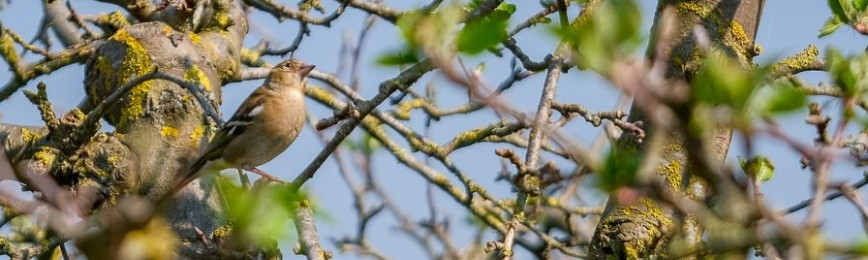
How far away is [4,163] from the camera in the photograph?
4.38 metres

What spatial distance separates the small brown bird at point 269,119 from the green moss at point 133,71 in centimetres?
79

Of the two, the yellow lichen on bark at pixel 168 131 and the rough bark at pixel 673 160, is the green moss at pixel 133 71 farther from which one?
the rough bark at pixel 673 160

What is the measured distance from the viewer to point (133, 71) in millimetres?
5539

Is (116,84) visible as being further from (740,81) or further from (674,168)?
(740,81)

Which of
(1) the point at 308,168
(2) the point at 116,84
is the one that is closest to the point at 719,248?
(1) the point at 308,168

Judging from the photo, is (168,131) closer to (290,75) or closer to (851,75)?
(290,75)

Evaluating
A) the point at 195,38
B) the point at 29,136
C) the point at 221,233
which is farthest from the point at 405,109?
the point at 221,233

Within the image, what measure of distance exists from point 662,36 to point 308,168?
2.32m

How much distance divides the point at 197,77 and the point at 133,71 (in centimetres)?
31

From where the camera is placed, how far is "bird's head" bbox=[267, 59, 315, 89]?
7.02 m

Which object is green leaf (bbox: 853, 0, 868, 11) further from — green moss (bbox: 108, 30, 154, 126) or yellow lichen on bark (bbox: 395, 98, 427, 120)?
yellow lichen on bark (bbox: 395, 98, 427, 120)

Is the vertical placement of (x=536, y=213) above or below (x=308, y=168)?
above

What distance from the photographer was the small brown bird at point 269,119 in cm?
657

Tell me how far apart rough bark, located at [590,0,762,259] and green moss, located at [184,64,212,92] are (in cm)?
203
